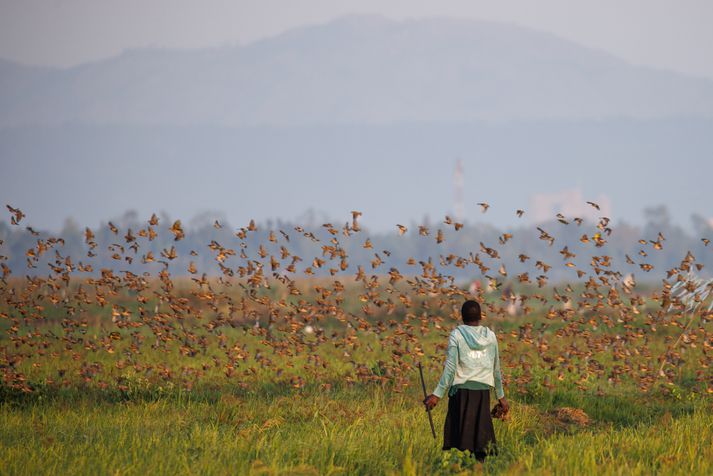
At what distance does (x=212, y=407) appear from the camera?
1459 cm

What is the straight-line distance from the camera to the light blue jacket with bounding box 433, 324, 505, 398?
10594mm

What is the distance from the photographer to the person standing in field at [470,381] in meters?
10.6

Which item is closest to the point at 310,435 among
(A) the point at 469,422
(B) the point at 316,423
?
(B) the point at 316,423

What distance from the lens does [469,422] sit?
10789 mm

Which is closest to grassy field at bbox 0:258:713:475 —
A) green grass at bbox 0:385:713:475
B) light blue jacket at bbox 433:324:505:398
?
green grass at bbox 0:385:713:475

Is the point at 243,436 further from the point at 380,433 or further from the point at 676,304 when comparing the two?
the point at 676,304

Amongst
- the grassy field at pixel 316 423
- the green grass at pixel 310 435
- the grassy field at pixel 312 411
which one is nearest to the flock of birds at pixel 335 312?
the grassy field at pixel 312 411

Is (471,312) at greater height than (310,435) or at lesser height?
greater

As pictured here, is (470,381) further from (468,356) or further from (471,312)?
(471,312)

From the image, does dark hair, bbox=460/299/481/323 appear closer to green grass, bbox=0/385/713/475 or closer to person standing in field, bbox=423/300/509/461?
person standing in field, bbox=423/300/509/461

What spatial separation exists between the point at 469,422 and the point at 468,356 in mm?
794

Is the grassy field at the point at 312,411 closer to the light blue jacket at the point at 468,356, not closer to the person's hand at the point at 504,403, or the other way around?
the person's hand at the point at 504,403

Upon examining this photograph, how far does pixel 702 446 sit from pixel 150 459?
22.8ft

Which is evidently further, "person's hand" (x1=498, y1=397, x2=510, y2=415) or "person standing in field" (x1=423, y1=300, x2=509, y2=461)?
"person's hand" (x1=498, y1=397, x2=510, y2=415)
